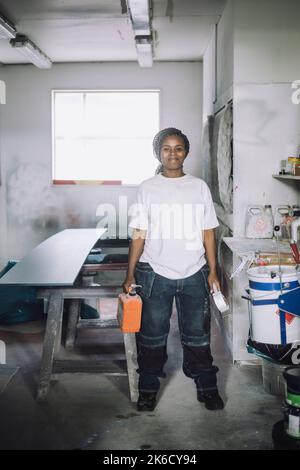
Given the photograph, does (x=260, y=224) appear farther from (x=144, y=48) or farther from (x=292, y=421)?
(x=144, y=48)

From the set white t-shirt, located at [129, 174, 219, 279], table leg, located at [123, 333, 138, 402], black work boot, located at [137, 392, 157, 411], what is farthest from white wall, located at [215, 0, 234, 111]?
black work boot, located at [137, 392, 157, 411]

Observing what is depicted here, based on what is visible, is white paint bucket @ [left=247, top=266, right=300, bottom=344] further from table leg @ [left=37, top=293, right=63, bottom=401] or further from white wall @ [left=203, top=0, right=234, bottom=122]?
white wall @ [left=203, top=0, right=234, bottom=122]

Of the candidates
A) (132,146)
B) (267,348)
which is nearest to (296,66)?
(267,348)

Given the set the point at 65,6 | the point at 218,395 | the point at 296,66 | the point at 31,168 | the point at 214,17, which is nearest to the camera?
the point at 218,395

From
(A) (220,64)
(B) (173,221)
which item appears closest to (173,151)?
(B) (173,221)

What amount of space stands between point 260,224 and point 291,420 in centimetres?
165

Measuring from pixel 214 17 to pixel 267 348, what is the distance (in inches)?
130

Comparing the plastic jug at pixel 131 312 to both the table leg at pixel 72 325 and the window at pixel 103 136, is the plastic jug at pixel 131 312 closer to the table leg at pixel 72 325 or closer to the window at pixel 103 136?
the table leg at pixel 72 325

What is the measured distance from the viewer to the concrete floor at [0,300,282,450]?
3020 millimetres

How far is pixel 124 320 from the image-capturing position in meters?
3.30

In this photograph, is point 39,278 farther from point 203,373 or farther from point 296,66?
point 296,66

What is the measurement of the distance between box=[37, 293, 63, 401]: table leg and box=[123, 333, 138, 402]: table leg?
0.46 metres

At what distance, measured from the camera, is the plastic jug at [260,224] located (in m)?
4.12

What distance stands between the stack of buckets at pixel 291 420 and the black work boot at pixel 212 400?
55cm
